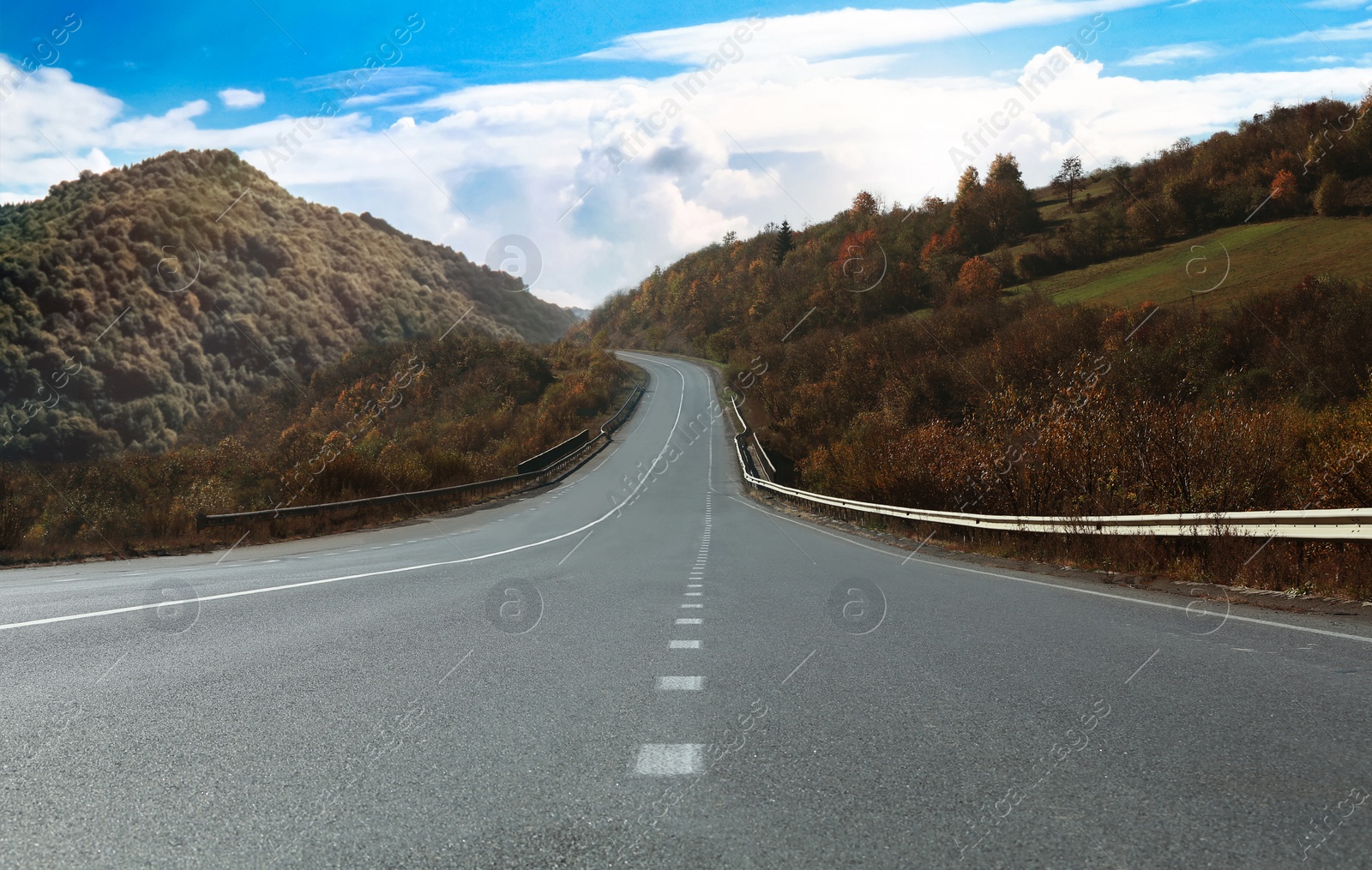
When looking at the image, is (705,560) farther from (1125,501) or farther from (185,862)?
(185,862)

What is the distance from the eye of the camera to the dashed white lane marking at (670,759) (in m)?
3.77

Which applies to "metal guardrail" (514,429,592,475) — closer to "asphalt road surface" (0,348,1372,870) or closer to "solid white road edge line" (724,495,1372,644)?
"solid white road edge line" (724,495,1372,644)

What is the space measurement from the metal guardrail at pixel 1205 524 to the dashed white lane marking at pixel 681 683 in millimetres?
6614

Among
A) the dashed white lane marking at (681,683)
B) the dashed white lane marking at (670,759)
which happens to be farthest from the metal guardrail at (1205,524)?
the dashed white lane marking at (670,759)

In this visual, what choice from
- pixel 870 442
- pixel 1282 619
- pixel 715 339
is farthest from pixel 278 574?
A: pixel 715 339

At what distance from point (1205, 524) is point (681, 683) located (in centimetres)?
810

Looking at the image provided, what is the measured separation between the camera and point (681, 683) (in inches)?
213

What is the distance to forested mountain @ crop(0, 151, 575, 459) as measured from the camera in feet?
213

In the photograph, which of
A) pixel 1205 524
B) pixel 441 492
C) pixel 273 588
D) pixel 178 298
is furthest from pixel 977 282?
pixel 273 588

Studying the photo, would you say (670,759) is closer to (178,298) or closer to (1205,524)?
(1205,524)

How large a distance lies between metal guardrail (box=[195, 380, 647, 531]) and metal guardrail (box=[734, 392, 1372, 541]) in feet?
49.5

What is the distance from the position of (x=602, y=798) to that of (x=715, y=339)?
111325 mm

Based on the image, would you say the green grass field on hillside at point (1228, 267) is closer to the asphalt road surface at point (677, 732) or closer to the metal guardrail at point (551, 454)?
the metal guardrail at point (551, 454)

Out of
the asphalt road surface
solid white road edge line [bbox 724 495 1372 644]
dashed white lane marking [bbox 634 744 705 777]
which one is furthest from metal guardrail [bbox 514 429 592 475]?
dashed white lane marking [bbox 634 744 705 777]
